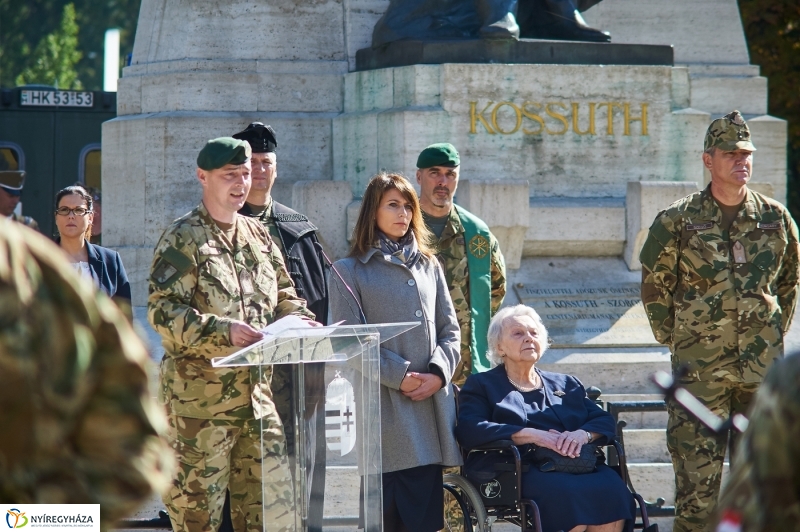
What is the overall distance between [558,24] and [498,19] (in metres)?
0.64

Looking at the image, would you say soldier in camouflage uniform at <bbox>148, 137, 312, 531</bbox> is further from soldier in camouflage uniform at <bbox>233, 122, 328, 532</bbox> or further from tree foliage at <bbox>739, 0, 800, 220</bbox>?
tree foliage at <bbox>739, 0, 800, 220</bbox>

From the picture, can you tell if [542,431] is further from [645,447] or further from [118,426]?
[118,426]

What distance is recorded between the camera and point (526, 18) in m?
9.82

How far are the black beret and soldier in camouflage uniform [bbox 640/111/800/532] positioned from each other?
189 centimetres

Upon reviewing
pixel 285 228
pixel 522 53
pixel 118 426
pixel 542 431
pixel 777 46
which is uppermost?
pixel 777 46

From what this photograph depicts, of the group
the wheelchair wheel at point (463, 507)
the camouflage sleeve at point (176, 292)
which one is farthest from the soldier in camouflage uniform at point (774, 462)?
the wheelchair wheel at point (463, 507)

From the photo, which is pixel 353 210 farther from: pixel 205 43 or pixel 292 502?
pixel 292 502

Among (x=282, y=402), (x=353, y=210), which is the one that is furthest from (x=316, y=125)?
(x=282, y=402)

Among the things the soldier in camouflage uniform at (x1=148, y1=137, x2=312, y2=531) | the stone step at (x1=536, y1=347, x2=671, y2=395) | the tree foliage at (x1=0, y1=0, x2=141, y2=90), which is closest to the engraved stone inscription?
the stone step at (x1=536, y1=347, x2=671, y2=395)

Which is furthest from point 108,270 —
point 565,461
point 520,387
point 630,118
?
point 630,118

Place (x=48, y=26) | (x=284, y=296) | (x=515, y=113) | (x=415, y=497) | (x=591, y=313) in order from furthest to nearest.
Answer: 1. (x=48, y=26)
2. (x=515, y=113)
3. (x=591, y=313)
4. (x=415, y=497)
5. (x=284, y=296)

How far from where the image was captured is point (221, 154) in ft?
17.0

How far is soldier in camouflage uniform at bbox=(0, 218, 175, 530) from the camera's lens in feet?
5.62

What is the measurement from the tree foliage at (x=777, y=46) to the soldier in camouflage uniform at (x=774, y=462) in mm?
13795
